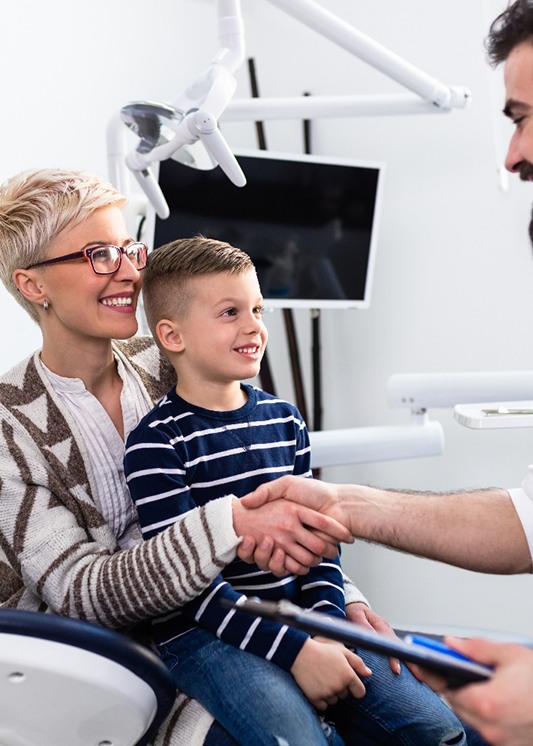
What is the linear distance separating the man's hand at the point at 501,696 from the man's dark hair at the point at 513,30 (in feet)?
2.93

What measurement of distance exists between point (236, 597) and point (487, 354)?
1.73 m

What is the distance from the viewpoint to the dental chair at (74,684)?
0.99m

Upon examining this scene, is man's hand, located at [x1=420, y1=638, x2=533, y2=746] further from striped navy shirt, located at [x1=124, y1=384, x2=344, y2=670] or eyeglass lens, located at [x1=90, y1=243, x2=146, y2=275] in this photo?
eyeglass lens, located at [x1=90, y1=243, x2=146, y2=275]

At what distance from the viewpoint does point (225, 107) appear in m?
1.82

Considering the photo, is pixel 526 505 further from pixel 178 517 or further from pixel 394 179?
pixel 394 179

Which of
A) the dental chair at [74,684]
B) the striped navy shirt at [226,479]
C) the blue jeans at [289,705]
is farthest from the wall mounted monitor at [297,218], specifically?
the dental chair at [74,684]

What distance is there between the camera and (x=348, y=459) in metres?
2.12

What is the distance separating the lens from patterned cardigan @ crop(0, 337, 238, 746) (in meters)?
1.15

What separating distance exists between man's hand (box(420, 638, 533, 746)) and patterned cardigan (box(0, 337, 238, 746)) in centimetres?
36

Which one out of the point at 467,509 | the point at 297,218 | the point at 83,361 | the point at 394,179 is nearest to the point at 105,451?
the point at 83,361

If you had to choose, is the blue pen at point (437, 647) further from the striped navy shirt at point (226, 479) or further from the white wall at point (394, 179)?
the white wall at point (394, 179)

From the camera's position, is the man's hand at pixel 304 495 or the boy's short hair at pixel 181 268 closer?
the man's hand at pixel 304 495

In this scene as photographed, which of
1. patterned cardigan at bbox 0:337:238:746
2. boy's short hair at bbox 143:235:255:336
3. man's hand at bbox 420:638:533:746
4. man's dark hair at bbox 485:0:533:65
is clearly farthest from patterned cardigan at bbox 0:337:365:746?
man's dark hair at bbox 485:0:533:65

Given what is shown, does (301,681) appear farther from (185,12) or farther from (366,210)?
(185,12)
